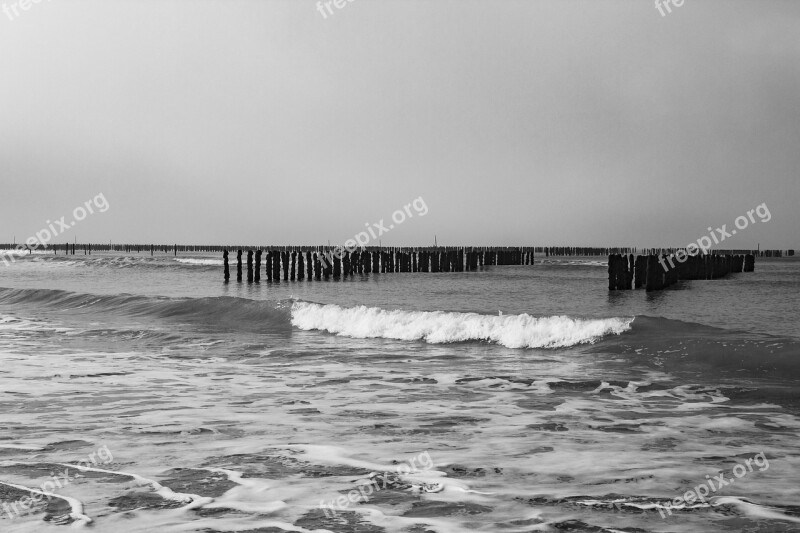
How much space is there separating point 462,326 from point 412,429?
8.96 m

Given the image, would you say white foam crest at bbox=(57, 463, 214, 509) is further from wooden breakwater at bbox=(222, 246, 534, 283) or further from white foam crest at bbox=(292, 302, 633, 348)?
wooden breakwater at bbox=(222, 246, 534, 283)

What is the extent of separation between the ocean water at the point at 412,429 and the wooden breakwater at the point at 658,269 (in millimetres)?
18326

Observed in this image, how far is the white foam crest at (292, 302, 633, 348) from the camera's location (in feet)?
48.0

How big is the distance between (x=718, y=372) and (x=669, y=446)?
5490 mm

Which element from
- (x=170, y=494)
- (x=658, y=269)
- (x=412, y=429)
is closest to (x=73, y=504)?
(x=170, y=494)

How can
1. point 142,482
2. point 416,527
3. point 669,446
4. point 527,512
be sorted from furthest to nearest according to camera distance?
point 669,446 < point 142,482 < point 527,512 < point 416,527

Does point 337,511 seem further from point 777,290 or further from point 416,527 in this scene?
point 777,290

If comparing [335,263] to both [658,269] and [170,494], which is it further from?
[170,494]

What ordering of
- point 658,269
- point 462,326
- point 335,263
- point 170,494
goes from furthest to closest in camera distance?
point 335,263, point 658,269, point 462,326, point 170,494

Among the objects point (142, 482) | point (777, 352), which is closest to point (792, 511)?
point (142, 482)

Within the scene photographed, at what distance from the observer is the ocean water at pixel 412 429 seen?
445cm

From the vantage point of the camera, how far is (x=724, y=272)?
171 ft

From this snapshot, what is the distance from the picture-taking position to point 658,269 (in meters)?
33.9

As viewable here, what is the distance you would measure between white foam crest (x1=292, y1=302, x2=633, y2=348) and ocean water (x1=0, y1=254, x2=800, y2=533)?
0.05 m
